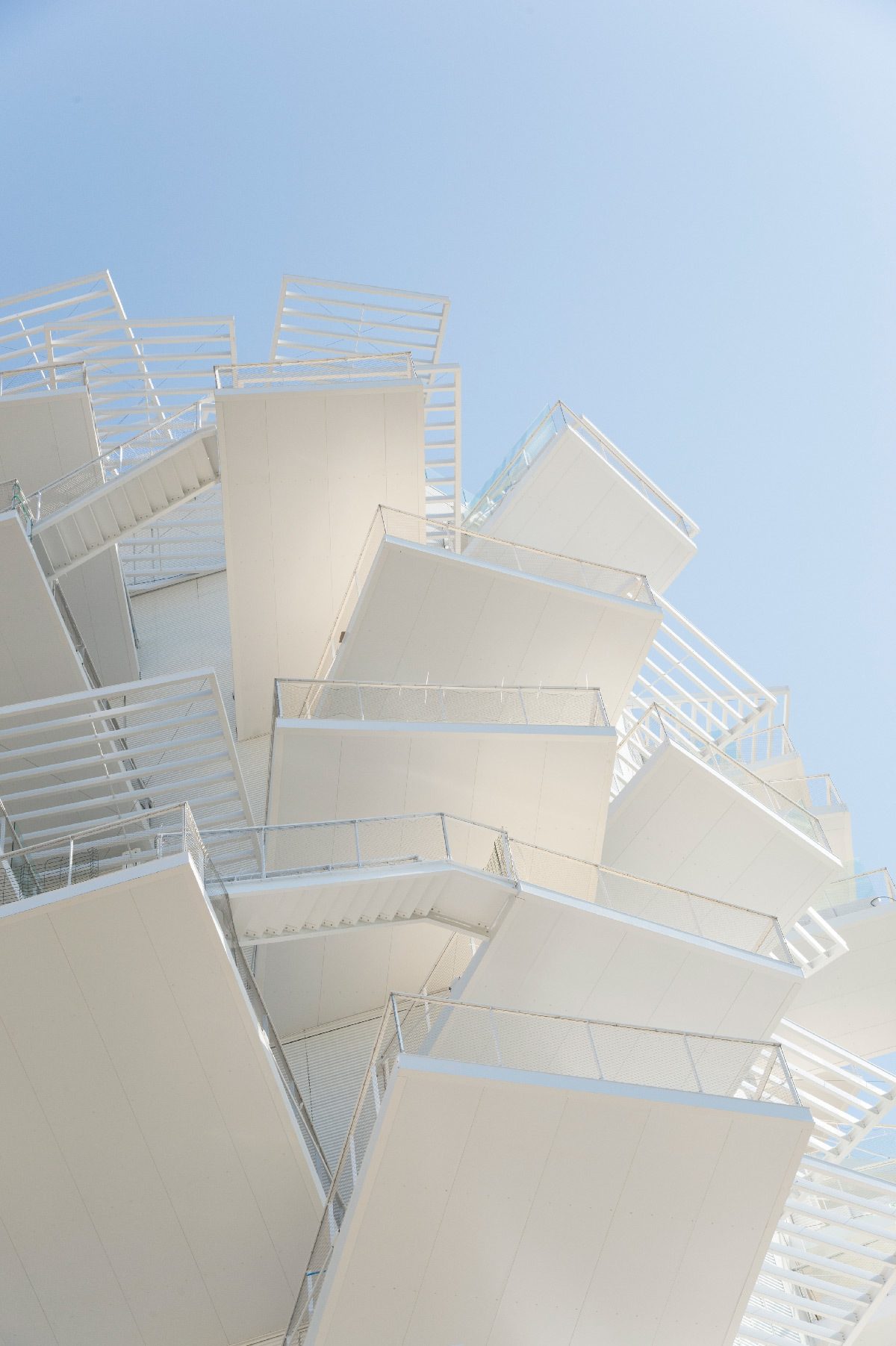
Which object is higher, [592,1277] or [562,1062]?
[562,1062]

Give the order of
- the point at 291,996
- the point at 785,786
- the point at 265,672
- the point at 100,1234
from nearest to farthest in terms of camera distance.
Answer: the point at 100,1234 → the point at 291,996 → the point at 265,672 → the point at 785,786

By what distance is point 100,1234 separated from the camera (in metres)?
10.4

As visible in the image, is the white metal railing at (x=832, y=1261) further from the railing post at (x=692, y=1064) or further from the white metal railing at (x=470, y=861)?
A: the railing post at (x=692, y=1064)

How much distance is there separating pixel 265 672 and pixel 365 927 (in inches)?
302

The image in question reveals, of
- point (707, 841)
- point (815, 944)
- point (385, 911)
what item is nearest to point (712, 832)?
point (707, 841)

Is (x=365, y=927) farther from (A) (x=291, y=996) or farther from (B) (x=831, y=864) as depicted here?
(B) (x=831, y=864)

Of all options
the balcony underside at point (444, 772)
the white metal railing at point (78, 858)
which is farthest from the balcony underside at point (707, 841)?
the white metal railing at point (78, 858)

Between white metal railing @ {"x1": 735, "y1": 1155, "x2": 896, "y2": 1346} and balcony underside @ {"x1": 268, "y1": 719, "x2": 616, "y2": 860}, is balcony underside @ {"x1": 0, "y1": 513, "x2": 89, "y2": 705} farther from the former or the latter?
white metal railing @ {"x1": 735, "y1": 1155, "x2": 896, "y2": 1346}

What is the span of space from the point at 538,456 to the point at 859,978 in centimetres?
1216

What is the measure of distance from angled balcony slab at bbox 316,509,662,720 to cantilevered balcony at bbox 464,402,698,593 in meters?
3.31

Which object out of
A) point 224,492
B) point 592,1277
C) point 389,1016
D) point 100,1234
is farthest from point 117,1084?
point 224,492

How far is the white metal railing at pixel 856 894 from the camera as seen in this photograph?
20047mm

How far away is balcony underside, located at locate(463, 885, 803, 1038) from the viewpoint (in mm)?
11953

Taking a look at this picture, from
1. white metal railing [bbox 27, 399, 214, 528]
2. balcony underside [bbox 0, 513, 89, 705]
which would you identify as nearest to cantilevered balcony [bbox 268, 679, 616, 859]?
balcony underside [bbox 0, 513, 89, 705]
